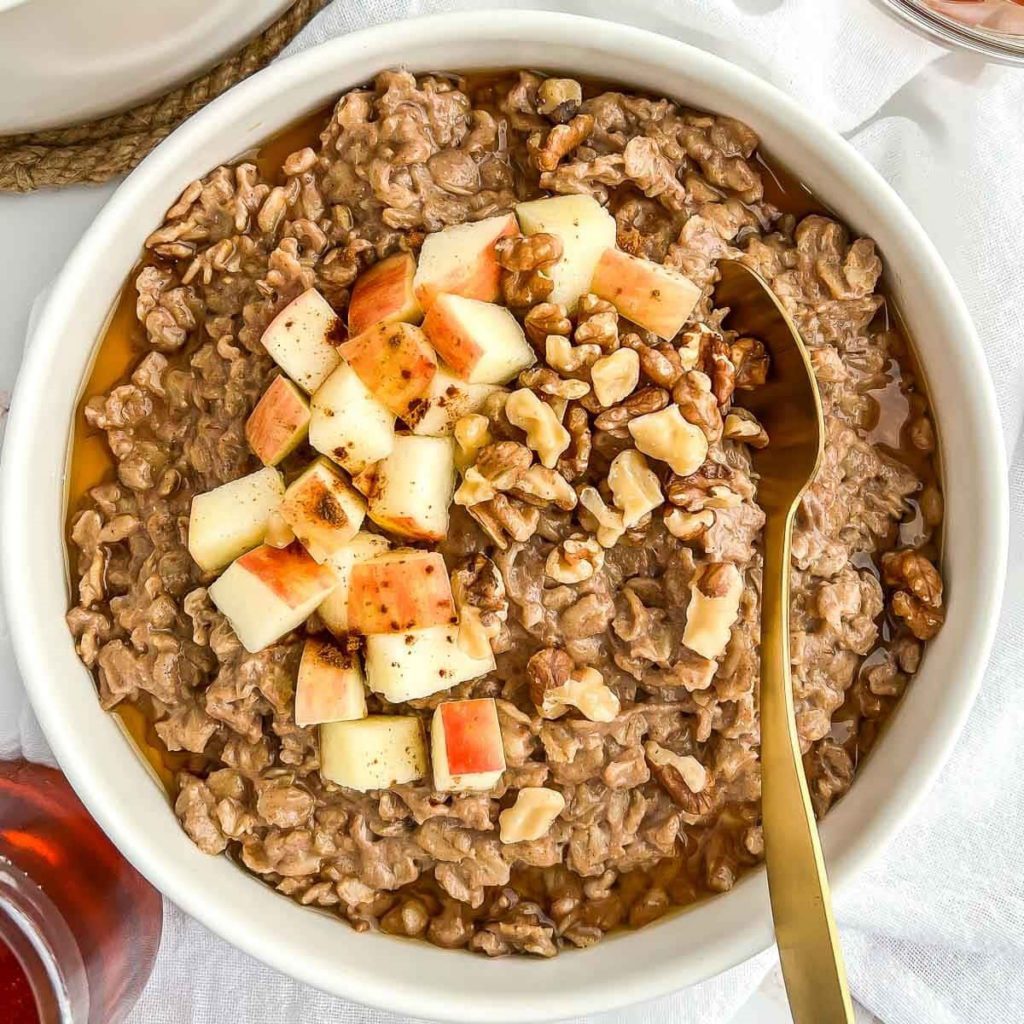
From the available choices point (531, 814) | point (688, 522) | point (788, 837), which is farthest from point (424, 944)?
point (688, 522)

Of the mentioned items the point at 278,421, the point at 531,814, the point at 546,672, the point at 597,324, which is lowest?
the point at 531,814

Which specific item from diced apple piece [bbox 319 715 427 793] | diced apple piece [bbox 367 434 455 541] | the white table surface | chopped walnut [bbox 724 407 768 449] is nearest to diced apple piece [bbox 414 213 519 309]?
diced apple piece [bbox 367 434 455 541]

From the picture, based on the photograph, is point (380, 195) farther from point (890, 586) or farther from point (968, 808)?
point (968, 808)

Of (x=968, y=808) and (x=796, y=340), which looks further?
(x=968, y=808)

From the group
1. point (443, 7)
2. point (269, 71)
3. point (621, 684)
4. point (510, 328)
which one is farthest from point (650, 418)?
point (443, 7)

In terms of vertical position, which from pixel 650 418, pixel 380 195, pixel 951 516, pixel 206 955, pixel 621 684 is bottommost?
pixel 206 955

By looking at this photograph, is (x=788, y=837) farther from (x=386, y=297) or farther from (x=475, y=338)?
(x=386, y=297)

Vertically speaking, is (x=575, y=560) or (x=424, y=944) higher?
(x=575, y=560)
